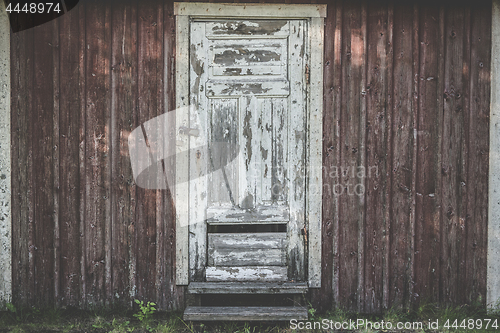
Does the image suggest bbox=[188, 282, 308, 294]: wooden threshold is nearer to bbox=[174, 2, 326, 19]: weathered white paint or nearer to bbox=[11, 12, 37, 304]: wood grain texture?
bbox=[11, 12, 37, 304]: wood grain texture

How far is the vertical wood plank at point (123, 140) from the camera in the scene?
3236 millimetres

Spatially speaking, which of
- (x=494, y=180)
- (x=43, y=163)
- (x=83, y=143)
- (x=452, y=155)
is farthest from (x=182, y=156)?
(x=494, y=180)

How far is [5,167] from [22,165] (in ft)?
0.48

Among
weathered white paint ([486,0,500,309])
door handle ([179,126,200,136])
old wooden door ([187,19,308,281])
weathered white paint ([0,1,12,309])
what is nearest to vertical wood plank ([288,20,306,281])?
old wooden door ([187,19,308,281])

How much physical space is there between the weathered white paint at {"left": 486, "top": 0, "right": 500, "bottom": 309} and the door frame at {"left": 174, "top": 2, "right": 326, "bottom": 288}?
1.57 m

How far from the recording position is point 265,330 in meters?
3.05

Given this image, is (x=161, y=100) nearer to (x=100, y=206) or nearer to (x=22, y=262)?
(x=100, y=206)

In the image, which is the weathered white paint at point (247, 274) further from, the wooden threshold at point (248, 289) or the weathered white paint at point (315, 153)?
the weathered white paint at point (315, 153)

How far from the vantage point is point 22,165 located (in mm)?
3260

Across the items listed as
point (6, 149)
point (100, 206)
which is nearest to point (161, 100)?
point (100, 206)

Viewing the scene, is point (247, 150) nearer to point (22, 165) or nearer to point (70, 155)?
point (70, 155)

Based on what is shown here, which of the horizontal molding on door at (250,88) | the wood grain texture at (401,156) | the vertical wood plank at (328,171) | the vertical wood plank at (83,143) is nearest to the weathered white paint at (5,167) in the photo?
the vertical wood plank at (83,143)

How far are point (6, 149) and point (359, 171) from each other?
3259 mm

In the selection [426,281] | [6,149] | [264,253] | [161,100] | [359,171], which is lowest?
[426,281]
